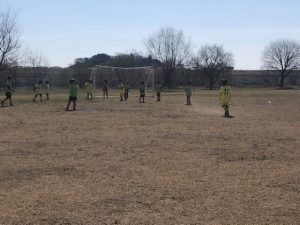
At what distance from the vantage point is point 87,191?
26.0 ft

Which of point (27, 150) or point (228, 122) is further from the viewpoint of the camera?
point (228, 122)

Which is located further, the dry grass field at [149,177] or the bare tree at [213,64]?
the bare tree at [213,64]

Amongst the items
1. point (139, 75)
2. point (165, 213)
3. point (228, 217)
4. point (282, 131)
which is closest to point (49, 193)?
point (165, 213)

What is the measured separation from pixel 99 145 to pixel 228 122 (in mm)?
8360

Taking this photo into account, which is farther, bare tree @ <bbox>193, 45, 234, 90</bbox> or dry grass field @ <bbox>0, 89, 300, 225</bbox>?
bare tree @ <bbox>193, 45, 234, 90</bbox>

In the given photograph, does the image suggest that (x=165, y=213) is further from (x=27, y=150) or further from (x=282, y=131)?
(x=282, y=131)

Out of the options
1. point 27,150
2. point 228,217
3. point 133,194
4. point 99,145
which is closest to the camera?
point 228,217

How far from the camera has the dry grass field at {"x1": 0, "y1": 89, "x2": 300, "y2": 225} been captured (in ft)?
21.8

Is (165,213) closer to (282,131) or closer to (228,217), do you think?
(228,217)

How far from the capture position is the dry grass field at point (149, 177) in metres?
6.64

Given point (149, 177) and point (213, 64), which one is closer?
point (149, 177)

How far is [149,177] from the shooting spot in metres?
9.02

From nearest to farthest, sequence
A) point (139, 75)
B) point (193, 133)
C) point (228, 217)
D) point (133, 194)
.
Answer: point (228, 217)
point (133, 194)
point (193, 133)
point (139, 75)

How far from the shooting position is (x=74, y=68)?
3521 inches
